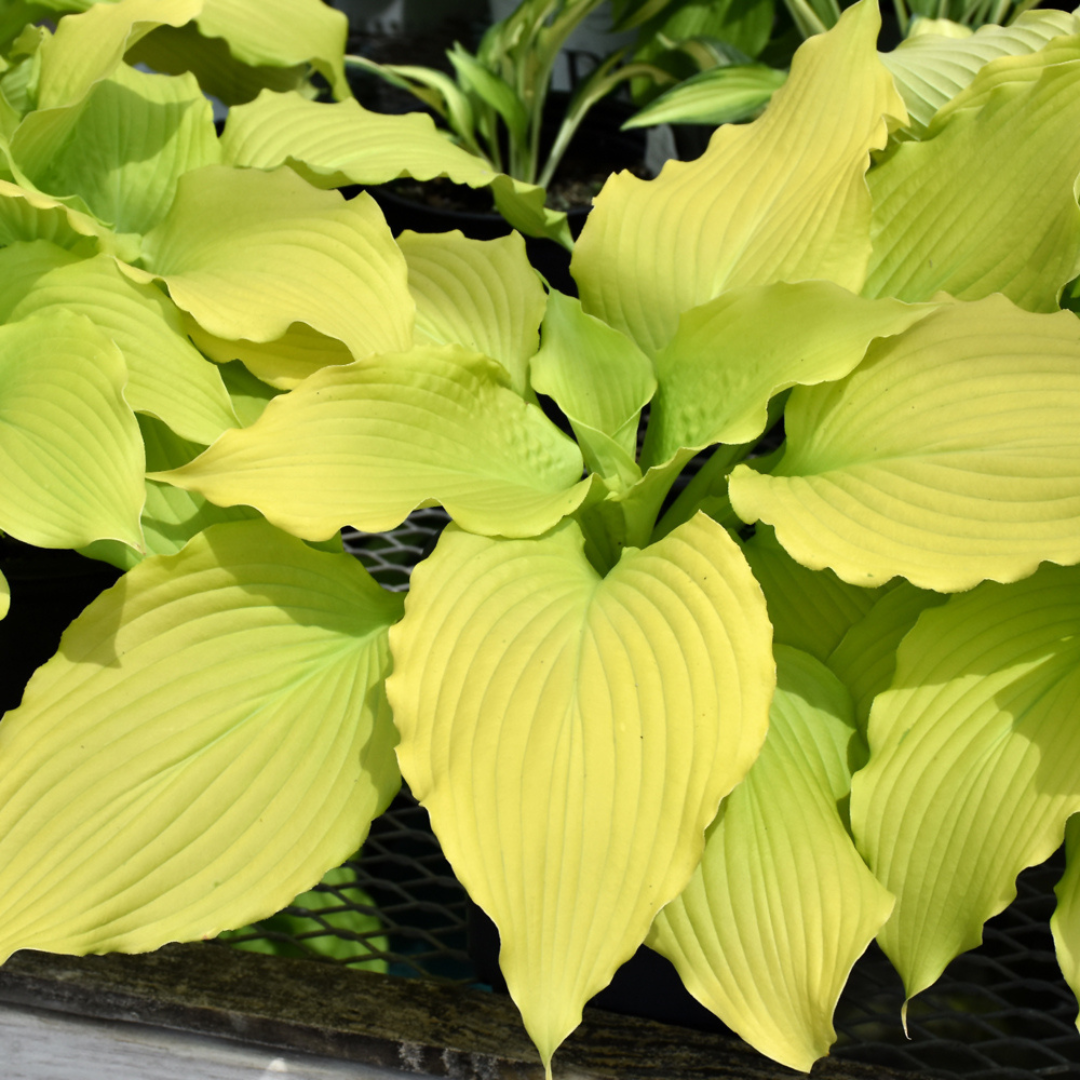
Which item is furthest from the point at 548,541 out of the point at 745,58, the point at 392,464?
the point at 745,58

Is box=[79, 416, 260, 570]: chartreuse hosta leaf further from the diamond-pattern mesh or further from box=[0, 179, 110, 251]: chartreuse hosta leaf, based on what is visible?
the diamond-pattern mesh

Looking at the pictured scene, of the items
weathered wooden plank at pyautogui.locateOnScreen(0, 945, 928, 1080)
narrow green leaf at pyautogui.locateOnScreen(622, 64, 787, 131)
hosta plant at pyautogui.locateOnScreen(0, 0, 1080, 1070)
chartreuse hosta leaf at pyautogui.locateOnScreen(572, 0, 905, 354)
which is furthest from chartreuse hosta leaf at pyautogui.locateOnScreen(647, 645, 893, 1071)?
narrow green leaf at pyautogui.locateOnScreen(622, 64, 787, 131)

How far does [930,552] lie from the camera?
59cm

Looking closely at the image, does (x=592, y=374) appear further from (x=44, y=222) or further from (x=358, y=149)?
(x=44, y=222)

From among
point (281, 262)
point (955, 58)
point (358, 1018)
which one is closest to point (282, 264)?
point (281, 262)

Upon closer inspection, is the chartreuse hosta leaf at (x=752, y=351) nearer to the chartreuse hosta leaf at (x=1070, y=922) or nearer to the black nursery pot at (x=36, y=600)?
the chartreuse hosta leaf at (x=1070, y=922)

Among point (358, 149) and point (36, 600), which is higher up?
point (358, 149)

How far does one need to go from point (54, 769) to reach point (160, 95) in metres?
0.64

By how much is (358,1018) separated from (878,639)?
430 millimetres

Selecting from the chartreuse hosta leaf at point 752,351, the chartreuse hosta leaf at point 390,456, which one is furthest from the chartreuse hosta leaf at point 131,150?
the chartreuse hosta leaf at point 752,351

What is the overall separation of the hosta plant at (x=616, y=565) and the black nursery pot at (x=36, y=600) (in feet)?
0.41

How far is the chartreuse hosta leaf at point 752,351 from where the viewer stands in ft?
2.12

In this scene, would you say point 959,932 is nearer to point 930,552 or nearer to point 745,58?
point 930,552

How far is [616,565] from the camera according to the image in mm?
687
